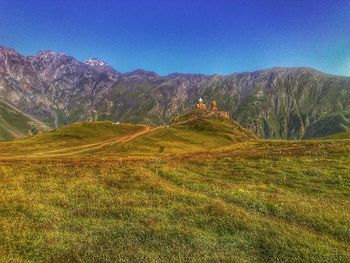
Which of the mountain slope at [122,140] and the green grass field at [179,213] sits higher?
the green grass field at [179,213]

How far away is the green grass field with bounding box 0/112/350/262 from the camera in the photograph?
17.8 m

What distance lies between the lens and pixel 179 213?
927 inches

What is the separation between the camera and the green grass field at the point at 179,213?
17812mm

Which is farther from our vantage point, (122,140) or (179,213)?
(122,140)

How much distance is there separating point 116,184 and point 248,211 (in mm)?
12585

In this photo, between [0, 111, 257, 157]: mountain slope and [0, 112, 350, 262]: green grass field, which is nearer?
[0, 112, 350, 262]: green grass field

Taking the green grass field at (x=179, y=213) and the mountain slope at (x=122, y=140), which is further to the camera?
the mountain slope at (x=122, y=140)

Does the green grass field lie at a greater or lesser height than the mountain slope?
greater

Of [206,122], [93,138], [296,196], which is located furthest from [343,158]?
[206,122]

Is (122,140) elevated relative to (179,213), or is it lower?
lower

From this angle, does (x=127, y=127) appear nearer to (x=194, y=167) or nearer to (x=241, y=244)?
(x=194, y=167)

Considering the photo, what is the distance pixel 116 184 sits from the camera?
31.8m

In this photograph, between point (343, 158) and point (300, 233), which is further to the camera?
point (343, 158)

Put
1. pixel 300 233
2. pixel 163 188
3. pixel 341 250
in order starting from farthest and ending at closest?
pixel 163 188 → pixel 300 233 → pixel 341 250
